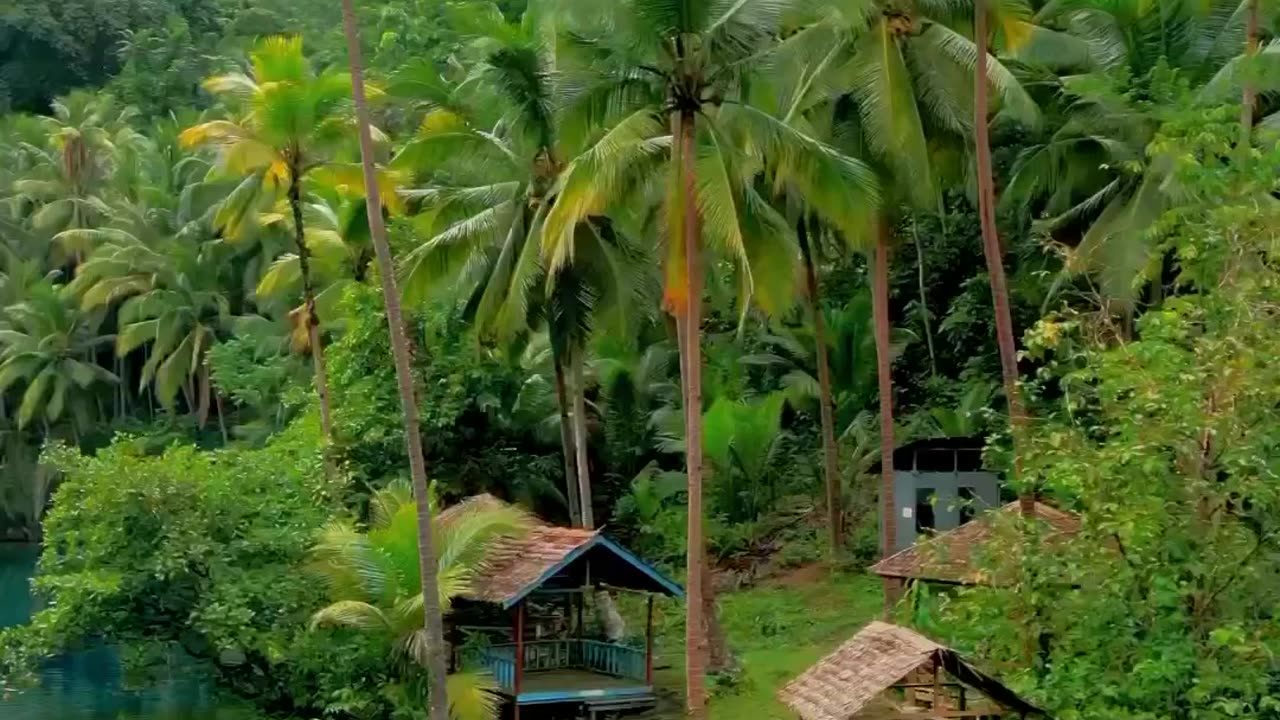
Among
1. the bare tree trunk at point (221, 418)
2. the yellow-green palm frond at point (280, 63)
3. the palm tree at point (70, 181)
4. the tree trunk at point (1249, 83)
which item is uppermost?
the palm tree at point (70, 181)

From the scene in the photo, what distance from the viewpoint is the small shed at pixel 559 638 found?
17766 millimetres

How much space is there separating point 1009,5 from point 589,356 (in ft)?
48.4

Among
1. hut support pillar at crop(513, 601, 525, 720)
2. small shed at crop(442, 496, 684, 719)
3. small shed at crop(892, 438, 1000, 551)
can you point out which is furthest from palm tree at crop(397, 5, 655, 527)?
small shed at crop(892, 438, 1000, 551)

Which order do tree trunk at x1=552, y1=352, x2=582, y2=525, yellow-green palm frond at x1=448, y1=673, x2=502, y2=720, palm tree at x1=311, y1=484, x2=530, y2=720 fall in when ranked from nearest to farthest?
yellow-green palm frond at x1=448, y1=673, x2=502, y2=720 < palm tree at x1=311, y1=484, x2=530, y2=720 < tree trunk at x1=552, y1=352, x2=582, y2=525

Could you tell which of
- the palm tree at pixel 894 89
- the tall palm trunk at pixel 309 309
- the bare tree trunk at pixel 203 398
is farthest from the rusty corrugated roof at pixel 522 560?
the bare tree trunk at pixel 203 398

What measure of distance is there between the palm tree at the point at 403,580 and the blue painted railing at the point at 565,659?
117 centimetres

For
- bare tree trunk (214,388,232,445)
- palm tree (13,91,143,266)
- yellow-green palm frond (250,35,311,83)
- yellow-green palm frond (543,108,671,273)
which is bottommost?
bare tree trunk (214,388,232,445)

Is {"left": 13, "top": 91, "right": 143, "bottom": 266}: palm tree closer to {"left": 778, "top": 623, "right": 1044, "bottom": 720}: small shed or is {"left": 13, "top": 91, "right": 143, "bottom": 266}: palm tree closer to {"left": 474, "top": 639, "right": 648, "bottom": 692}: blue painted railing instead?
{"left": 474, "top": 639, "right": 648, "bottom": 692}: blue painted railing

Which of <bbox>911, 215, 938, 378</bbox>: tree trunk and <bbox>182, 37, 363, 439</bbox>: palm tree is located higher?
<bbox>182, 37, 363, 439</bbox>: palm tree

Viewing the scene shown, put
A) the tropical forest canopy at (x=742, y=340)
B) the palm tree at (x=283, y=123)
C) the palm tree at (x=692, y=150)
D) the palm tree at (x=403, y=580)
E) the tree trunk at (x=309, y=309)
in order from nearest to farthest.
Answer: the tropical forest canopy at (x=742, y=340) < the palm tree at (x=692, y=150) < the palm tree at (x=403, y=580) < the palm tree at (x=283, y=123) < the tree trunk at (x=309, y=309)

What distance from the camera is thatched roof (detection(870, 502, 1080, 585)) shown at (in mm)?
14386

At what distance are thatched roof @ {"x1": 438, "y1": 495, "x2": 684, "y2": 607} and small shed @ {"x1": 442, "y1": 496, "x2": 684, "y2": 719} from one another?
0.01m

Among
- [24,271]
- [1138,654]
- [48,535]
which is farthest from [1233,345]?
[24,271]

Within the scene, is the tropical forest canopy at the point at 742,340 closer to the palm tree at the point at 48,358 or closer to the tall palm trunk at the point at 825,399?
the tall palm trunk at the point at 825,399
